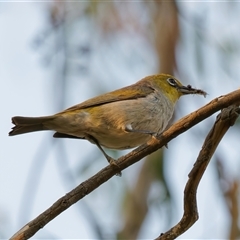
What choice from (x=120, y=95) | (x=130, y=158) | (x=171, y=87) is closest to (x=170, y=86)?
(x=171, y=87)

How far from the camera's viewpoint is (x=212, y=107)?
101 inches

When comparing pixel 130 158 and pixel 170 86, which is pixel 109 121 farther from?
pixel 130 158

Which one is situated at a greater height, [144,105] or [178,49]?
[178,49]

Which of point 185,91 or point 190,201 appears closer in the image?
point 190,201

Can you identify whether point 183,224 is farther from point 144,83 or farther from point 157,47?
point 157,47

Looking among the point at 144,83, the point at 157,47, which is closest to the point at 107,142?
the point at 144,83

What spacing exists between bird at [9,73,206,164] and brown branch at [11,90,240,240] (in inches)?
44.8

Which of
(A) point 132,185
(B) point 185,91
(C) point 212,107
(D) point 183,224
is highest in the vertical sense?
(B) point 185,91

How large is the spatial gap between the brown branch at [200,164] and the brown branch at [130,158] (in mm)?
49

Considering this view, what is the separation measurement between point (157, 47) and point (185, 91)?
73 cm

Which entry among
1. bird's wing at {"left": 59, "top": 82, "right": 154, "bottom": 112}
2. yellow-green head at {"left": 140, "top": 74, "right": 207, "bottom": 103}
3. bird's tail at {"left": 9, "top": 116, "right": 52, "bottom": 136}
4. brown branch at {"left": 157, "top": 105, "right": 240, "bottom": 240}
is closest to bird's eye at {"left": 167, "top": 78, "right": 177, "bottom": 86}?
yellow-green head at {"left": 140, "top": 74, "right": 207, "bottom": 103}

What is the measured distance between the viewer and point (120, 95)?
4773mm

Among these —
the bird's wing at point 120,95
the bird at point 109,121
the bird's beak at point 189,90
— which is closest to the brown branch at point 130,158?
the bird at point 109,121

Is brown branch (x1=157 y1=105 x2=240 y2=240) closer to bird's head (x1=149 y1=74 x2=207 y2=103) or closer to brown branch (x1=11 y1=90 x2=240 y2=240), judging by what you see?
brown branch (x1=11 y1=90 x2=240 y2=240)
